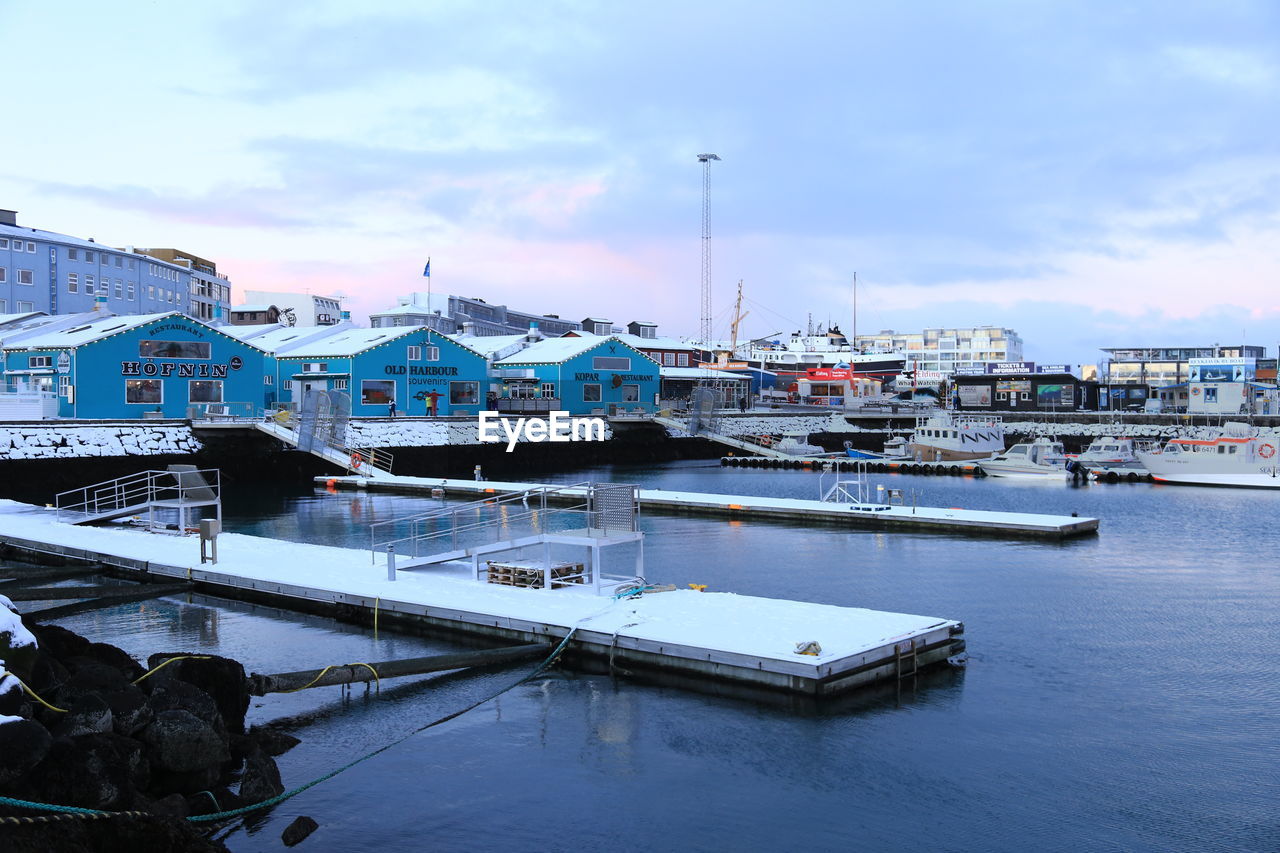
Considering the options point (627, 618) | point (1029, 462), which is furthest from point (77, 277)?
point (627, 618)

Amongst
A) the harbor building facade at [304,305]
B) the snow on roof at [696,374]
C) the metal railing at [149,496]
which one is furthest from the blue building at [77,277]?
the snow on roof at [696,374]

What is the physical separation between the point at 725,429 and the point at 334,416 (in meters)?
37.7

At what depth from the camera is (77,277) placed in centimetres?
8569

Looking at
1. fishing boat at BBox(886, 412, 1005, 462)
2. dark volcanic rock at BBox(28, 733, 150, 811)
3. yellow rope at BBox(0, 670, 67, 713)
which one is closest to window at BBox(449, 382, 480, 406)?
fishing boat at BBox(886, 412, 1005, 462)

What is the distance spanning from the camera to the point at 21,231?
3199 inches

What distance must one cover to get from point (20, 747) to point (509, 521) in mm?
19820

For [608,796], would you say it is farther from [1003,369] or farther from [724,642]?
[1003,369]

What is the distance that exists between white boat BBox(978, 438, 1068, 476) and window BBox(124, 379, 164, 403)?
4939 centimetres

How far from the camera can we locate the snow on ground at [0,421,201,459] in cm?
4853

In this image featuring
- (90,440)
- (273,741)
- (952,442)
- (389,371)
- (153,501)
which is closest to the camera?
(273,741)

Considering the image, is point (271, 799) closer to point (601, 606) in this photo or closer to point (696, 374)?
point (601, 606)

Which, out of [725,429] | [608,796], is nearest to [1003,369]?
[725,429]

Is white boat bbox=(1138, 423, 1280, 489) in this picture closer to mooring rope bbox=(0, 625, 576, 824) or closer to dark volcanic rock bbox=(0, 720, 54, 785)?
mooring rope bbox=(0, 625, 576, 824)

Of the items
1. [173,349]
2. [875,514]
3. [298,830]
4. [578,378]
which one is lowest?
[298,830]
